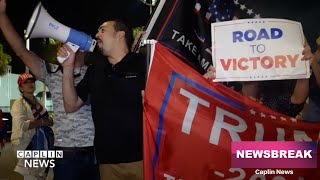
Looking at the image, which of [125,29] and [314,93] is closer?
[314,93]

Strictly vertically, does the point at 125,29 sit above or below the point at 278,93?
above

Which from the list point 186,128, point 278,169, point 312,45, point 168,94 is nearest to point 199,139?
point 186,128

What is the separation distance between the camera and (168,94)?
2.62 m

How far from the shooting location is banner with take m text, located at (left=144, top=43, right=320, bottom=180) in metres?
2.58

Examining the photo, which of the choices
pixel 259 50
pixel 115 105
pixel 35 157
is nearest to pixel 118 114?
pixel 115 105

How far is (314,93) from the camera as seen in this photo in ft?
8.80

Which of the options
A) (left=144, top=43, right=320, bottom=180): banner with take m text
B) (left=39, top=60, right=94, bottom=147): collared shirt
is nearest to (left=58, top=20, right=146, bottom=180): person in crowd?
(left=39, top=60, right=94, bottom=147): collared shirt

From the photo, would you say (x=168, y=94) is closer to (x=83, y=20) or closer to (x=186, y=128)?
(x=186, y=128)

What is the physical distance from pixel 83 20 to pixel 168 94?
12.3 m

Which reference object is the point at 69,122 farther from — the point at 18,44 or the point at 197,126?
the point at 197,126

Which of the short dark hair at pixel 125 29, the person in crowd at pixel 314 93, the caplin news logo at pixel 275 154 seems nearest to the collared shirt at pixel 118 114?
the short dark hair at pixel 125 29

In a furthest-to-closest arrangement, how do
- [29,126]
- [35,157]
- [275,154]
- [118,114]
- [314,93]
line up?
[29,126]
[35,157]
[118,114]
[314,93]
[275,154]

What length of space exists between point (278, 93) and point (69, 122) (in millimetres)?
1543

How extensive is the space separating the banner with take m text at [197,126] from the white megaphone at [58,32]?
2.00ft
